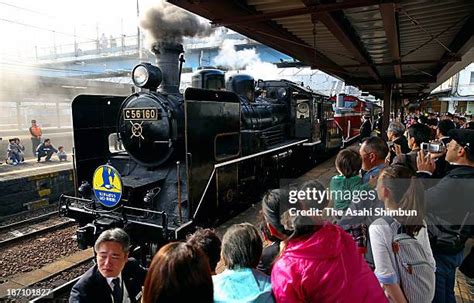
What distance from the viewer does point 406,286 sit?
1.82 metres

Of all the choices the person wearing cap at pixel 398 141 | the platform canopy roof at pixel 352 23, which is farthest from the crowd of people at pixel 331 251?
the platform canopy roof at pixel 352 23

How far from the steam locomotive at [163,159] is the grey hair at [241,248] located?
2.43 meters

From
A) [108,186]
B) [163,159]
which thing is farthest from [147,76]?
[108,186]

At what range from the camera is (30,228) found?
Answer: 6.30 metres

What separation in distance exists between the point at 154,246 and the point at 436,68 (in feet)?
22.3

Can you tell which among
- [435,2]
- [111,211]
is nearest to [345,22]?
[435,2]

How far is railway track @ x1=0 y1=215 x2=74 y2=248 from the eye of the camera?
566cm

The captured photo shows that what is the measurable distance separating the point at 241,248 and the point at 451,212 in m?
1.45

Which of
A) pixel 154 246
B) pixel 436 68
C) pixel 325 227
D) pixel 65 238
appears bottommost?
pixel 65 238

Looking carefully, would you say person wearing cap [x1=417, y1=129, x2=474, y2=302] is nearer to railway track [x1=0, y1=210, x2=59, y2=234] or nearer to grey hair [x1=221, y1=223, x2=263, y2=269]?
grey hair [x1=221, y1=223, x2=263, y2=269]

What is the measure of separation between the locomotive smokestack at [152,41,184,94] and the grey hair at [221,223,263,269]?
4.12 metres

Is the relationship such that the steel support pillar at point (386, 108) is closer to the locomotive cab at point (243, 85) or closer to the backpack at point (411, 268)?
the locomotive cab at point (243, 85)

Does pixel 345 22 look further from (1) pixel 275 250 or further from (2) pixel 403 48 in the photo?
(1) pixel 275 250

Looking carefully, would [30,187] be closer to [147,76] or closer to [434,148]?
[147,76]
